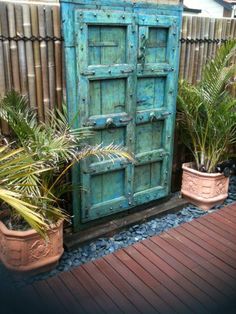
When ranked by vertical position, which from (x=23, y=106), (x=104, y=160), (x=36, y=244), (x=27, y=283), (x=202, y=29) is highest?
(x=202, y=29)

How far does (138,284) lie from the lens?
2148mm

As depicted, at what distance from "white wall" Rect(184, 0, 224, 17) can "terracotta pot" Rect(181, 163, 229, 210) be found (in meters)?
8.84

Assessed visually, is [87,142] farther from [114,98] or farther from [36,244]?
[36,244]

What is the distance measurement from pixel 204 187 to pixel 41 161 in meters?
1.79

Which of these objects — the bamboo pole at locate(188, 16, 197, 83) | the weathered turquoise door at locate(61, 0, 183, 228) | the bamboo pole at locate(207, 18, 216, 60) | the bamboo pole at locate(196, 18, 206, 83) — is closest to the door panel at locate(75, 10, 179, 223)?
the weathered turquoise door at locate(61, 0, 183, 228)

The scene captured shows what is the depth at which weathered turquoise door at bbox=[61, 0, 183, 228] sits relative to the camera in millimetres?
2318

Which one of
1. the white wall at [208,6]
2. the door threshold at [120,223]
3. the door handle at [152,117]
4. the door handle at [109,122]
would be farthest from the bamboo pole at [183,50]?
the white wall at [208,6]

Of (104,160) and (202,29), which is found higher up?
(202,29)

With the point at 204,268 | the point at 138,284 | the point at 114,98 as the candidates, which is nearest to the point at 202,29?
the point at 114,98

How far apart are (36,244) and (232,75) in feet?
7.45

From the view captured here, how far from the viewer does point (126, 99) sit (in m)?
2.58

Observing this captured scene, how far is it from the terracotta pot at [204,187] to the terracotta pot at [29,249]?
1494 mm

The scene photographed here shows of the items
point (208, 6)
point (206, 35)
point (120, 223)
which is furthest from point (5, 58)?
point (208, 6)

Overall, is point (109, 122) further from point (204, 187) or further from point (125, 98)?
point (204, 187)
